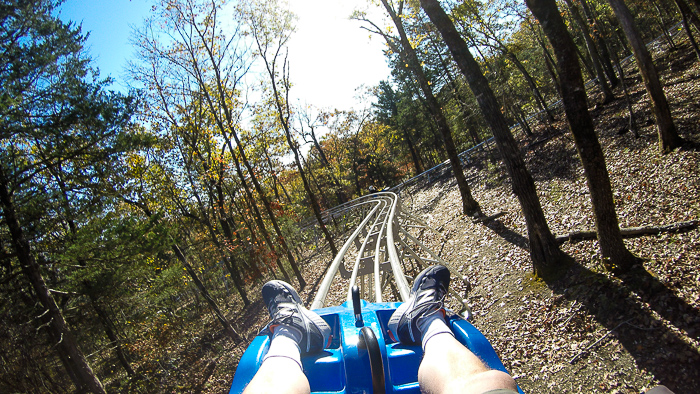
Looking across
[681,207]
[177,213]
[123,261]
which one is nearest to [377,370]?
[681,207]

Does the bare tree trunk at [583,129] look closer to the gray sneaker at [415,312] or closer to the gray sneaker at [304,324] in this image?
the gray sneaker at [415,312]

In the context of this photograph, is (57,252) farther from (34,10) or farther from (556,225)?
(556,225)

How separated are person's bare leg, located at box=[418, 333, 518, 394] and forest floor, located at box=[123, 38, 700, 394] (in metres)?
2.91

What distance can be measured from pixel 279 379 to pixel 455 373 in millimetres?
907

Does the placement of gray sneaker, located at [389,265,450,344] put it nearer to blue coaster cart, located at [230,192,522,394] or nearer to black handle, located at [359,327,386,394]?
blue coaster cart, located at [230,192,522,394]

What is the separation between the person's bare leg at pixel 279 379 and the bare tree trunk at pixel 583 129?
433 centimetres

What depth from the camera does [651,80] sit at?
6.71 metres

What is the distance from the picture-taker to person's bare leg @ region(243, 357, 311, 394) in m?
1.70

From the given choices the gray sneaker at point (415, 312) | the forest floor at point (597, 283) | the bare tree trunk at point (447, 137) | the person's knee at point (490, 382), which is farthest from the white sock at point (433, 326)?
the bare tree trunk at point (447, 137)

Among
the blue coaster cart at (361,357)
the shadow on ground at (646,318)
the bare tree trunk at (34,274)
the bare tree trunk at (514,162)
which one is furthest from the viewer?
the bare tree trunk at (34,274)

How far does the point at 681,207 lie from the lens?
5.32 metres

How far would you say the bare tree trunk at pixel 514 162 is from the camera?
18.0ft

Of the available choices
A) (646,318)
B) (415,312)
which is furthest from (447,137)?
(415,312)

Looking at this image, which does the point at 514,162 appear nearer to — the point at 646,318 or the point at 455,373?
the point at 646,318
